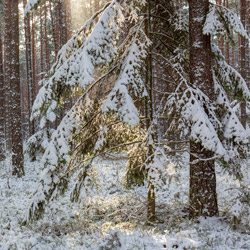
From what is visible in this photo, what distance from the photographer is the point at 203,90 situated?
223 inches

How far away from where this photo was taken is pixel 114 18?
17.5 feet

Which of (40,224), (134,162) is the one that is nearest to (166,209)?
(134,162)

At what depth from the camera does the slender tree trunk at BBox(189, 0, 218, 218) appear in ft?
18.5

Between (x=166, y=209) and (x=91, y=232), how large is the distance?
2.76m

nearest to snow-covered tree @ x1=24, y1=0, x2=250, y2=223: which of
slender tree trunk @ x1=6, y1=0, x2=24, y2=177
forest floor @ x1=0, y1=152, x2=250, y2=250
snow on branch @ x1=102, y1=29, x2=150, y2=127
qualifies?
snow on branch @ x1=102, y1=29, x2=150, y2=127

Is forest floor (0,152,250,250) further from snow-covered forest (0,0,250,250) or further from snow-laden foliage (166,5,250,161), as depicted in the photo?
snow-laden foliage (166,5,250,161)

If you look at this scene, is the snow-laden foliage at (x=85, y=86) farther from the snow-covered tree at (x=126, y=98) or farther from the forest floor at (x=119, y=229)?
the forest floor at (x=119, y=229)

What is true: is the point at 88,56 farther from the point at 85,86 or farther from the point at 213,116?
the point at 213,116

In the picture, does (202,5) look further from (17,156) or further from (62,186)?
(17,156)

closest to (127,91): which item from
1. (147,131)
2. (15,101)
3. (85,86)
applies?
(85,86)

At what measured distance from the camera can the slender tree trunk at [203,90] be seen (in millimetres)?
5645

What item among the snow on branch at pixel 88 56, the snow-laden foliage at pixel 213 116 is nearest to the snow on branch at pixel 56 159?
the snow on branch at pixel 88 56

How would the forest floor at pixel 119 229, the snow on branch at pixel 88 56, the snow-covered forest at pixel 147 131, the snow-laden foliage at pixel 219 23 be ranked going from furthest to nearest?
the snow-laden foliage at pixel 219 23 < the snow-covered forest at pixel 147 131 < the snow on branch at pixel 88 56 < the forest floor at pixel 119 229

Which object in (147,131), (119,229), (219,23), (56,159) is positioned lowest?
(119,229)
